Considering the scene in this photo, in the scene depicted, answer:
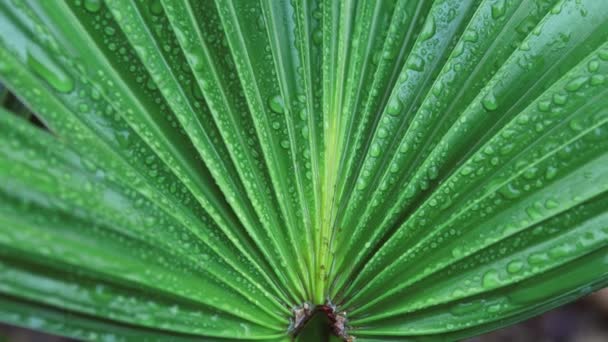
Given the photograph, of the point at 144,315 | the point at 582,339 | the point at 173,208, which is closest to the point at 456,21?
the point at 173,208

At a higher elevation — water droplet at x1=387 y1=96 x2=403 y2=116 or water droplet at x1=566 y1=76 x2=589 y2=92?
water droplet at x1=566 y1=76 x2=589 y2=92

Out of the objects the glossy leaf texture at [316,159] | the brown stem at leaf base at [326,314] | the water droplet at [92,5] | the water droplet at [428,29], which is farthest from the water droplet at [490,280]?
the water droplet at [92,5]

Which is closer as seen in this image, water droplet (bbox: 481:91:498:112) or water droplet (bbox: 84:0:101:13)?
water droplet (bbox: 84:0:101:13)

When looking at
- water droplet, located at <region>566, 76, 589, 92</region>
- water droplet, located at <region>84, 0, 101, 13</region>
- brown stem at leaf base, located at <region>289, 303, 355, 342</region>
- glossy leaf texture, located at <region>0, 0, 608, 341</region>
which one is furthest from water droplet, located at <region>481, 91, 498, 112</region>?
water droplet, located at <region>84, 0, 101, 13</region>

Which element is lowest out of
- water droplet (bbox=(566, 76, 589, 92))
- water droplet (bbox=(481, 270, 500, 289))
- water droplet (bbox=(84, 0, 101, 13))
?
water droplet (bbox=(481, 270, 500, 289))

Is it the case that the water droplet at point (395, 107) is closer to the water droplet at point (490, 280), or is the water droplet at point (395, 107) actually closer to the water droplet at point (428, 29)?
the water droplet at point (428, 29)

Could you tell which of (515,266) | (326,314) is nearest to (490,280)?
(515,266)

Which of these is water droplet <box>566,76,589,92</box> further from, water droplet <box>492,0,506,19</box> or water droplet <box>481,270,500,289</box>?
water droplet <box>481,270,500,289</box>

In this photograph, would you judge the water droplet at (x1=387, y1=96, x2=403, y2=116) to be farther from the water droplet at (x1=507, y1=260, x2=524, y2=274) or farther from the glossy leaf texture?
the water droplet at (x1=507, y1=260, x2=524, y2=274)

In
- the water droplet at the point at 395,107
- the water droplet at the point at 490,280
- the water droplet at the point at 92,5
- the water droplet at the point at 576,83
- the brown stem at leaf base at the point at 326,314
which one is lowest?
the brown stem at leaf base at the point at 326,314
